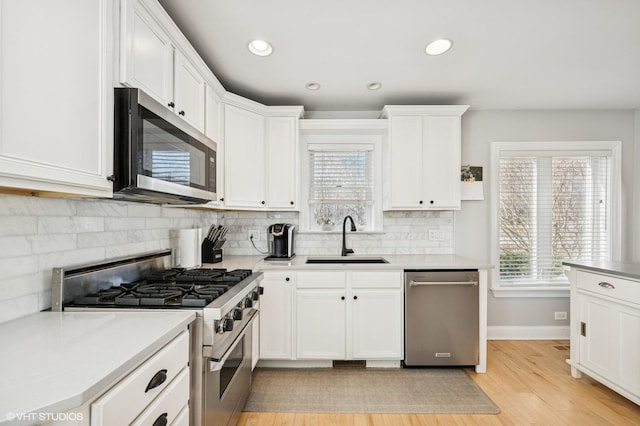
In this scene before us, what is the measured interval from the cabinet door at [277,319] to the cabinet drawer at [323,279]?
113mm

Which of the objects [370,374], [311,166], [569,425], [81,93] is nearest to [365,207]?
[311,166]

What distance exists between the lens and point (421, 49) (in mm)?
2270

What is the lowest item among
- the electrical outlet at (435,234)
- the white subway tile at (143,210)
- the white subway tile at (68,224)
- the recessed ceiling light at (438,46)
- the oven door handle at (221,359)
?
the oven door handle at (221,359)

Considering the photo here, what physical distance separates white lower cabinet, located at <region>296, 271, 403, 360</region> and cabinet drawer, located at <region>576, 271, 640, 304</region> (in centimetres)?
136

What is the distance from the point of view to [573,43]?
222 centimetres

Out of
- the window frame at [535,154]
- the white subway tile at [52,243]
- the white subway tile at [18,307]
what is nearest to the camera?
the white subway tile at [18,307]

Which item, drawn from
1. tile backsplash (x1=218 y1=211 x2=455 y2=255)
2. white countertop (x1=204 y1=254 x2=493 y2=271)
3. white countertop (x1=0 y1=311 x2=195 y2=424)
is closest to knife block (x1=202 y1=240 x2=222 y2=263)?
white countertop (x1=204 y1=254 x2=493 y2=271)

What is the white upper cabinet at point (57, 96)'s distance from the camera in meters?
0.90

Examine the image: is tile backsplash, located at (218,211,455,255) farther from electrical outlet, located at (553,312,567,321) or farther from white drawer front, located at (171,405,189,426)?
white drawer front, located at (171,405,189,426)

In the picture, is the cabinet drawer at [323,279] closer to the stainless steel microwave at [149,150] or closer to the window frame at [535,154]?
the stainless steel microwave at [149,150]

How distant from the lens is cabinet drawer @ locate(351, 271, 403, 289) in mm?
2688

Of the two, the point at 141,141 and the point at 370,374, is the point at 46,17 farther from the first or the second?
the point at 370,374

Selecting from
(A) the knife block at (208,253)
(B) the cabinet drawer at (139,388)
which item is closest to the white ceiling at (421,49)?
(A) the knife block at (208,253)

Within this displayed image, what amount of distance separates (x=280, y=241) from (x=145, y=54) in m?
1.84
